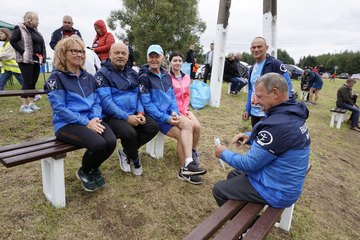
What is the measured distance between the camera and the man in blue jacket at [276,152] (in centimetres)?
182

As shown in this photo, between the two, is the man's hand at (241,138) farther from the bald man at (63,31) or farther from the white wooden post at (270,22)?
the white wooden post at (270,22)

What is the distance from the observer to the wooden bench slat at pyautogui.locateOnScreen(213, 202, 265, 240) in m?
1.63

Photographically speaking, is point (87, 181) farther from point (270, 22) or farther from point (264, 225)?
point (270, 22)

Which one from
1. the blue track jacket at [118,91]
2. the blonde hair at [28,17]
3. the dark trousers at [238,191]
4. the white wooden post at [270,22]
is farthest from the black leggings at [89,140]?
the white wooden post at [270,22]

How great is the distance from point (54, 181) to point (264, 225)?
5.98 feet

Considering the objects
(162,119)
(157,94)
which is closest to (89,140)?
(162,119)

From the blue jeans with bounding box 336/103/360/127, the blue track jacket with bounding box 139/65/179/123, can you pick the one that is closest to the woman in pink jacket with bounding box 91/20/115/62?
the blue track jacket with bounding box 139/65/179/123

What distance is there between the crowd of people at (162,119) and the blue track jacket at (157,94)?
1 cm

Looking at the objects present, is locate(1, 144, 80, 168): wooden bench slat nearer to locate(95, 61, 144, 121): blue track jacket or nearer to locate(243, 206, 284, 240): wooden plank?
locate(95, 61, 144, 121): blue track jacket

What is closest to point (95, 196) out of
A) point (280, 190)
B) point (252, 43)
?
point (280, 190)

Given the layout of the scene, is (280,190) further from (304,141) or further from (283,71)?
(283,71)

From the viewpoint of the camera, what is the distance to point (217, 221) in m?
1.74

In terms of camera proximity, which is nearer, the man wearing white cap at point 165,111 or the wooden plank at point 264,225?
the wooden plank at point 264,225

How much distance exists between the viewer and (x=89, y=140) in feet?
8.21
